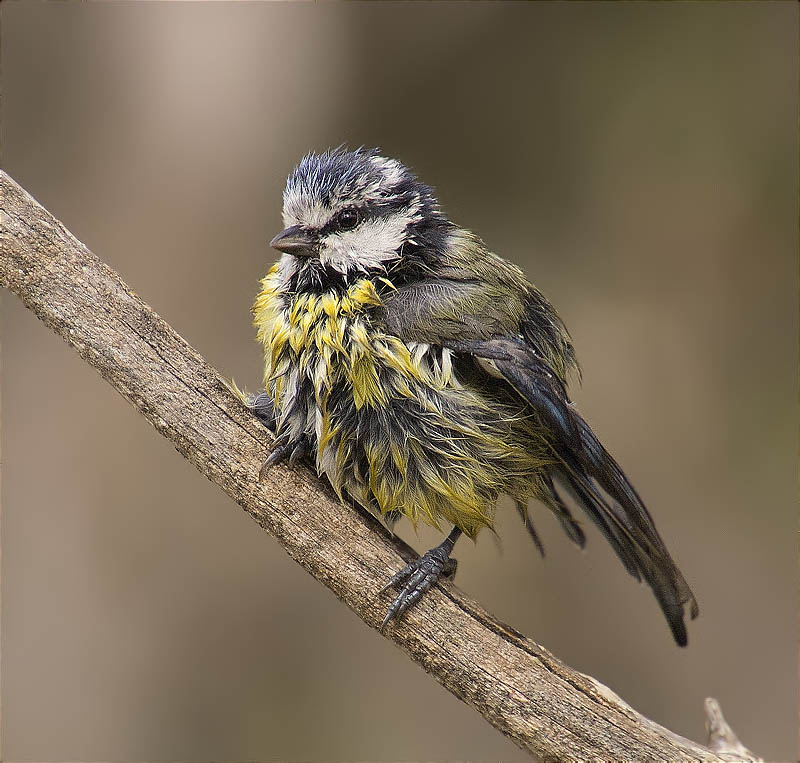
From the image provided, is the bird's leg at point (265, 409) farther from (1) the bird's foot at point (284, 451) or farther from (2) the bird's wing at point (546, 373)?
(2) the bird's wing at point (546, 373)

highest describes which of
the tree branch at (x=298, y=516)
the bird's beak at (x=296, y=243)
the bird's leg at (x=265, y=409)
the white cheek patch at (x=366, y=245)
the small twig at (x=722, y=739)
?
the white cheek patch at (x=366, y=245)

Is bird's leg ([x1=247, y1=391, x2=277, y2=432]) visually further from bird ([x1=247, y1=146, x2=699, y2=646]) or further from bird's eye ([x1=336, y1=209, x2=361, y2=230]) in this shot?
bird's eye ([x1=336, y1=209, x2=361, y2=230])

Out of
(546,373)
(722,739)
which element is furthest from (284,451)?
(722,739)

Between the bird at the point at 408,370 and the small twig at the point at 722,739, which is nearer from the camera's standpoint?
the bird at the point at 408,370

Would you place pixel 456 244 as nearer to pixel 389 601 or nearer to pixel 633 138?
pixel 389 601

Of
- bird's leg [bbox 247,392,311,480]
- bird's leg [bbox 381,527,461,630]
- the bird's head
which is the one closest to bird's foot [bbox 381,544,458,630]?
bird's leg [bbox 381,527,461,630]

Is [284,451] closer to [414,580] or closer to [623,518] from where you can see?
[414,580]

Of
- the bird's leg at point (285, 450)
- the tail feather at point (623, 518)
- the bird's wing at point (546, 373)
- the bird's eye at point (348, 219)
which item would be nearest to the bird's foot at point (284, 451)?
the bird's leg at point (285, 450)
